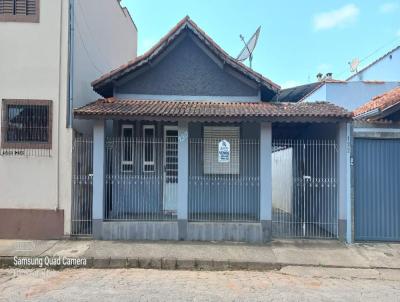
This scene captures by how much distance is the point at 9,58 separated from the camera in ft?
32.9

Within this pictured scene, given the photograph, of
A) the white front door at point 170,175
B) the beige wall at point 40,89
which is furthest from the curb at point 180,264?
Result: the white front door at point 170,175

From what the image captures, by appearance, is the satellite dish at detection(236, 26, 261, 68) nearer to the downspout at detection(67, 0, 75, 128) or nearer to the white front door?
the white front door

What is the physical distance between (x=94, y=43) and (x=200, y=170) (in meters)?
5.20

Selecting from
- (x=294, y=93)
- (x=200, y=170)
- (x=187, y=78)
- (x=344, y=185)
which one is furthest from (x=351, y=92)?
(x=200, y=170)

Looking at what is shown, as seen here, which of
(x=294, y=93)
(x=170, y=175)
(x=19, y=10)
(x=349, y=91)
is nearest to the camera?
(x=19, y=10)

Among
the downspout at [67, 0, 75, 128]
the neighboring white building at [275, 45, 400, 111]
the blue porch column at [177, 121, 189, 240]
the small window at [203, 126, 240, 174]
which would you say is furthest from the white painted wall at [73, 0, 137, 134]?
the neighboring white building at [275, 45, 400, 111]

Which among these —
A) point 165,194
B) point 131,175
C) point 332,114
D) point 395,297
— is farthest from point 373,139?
point 131,175

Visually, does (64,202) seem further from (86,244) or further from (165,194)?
(165,194)

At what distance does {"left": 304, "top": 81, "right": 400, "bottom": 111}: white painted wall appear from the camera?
15227 millimetres

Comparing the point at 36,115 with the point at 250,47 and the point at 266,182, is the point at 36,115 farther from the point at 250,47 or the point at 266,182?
the point at 250,47

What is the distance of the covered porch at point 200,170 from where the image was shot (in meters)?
9.62

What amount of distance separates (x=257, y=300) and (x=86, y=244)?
4744 millimetres

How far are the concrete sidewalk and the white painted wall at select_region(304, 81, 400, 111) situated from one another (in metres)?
7.23

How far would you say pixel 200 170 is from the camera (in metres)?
11.0
